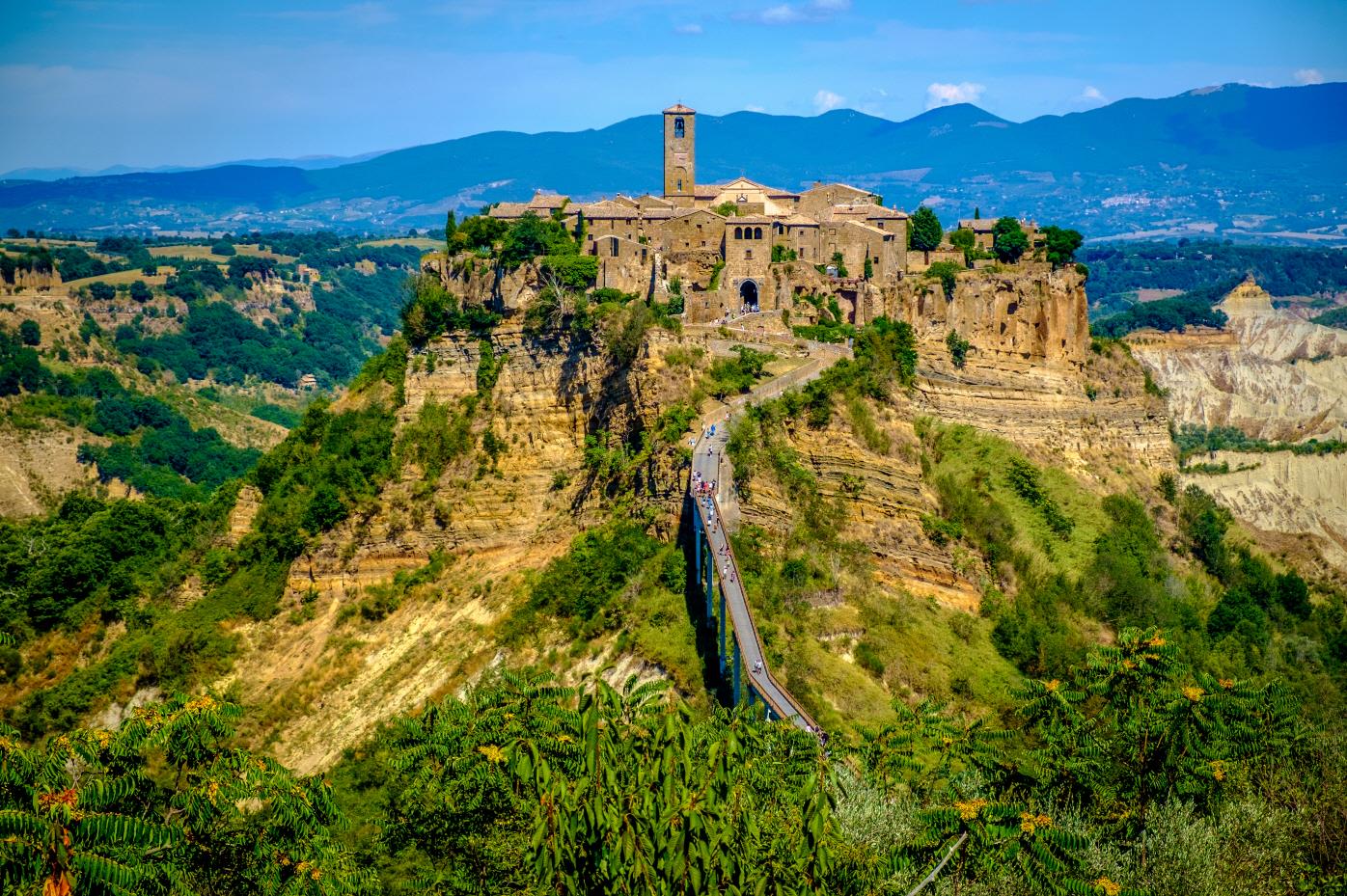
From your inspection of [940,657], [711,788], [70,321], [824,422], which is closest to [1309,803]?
[711,788]

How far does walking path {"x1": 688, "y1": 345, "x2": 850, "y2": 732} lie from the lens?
28.4 meters

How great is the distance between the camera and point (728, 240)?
160ft

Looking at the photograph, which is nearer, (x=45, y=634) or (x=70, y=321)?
(x=45, y=634)

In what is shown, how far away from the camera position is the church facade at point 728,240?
4781 centimetres

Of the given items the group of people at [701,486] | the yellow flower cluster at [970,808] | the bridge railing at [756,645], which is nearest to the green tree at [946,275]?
the group of people at [701,486]

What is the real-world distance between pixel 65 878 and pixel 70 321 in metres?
109

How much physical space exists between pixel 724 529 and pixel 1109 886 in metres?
18.3

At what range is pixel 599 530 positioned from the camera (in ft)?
131

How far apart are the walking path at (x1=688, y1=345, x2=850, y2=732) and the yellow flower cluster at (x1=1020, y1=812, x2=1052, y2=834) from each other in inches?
251

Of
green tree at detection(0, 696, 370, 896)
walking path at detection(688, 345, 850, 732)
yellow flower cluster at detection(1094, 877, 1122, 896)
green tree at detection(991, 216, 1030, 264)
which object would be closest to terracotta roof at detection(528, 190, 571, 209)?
walking path at detection(688, 345, 850, 732)

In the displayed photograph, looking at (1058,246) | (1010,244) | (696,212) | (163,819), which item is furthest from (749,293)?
(163,819)

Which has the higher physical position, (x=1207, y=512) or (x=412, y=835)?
(x=412, y=835)

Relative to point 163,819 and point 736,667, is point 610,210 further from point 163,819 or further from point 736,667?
point 163,819

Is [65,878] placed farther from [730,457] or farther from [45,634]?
[45,634]
